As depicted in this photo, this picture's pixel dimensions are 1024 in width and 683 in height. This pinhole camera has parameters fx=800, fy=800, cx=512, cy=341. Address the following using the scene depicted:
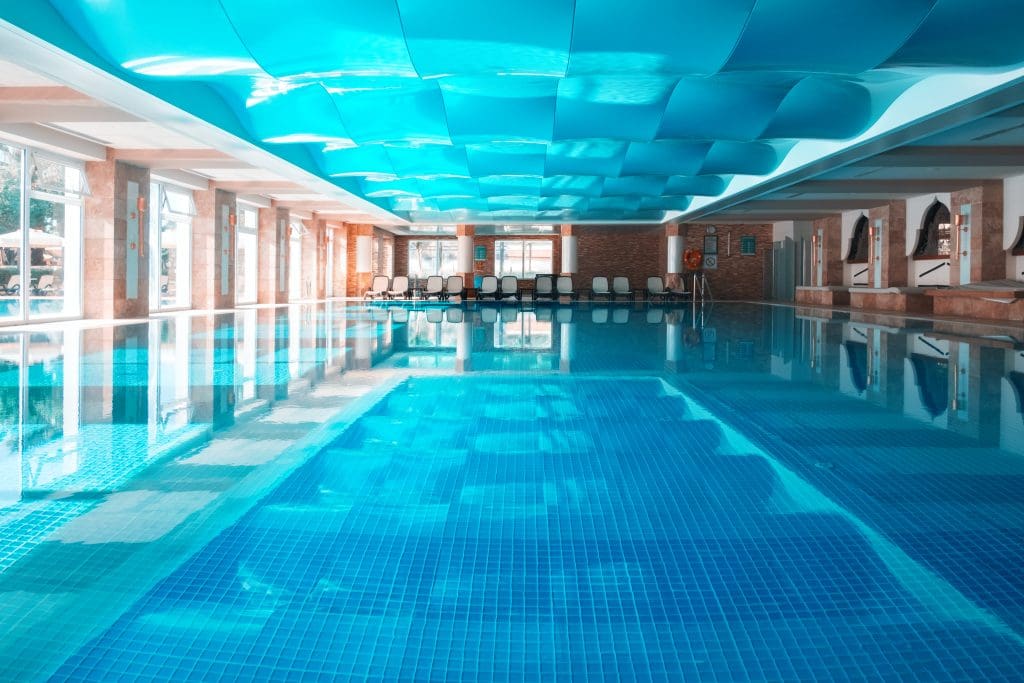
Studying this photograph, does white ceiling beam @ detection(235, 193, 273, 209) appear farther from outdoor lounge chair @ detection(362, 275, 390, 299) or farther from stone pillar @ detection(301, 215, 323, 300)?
outdoor lounge chair @ detection(362, 275, 390, 299)

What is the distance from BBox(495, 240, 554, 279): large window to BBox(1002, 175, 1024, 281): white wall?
59.1 ft

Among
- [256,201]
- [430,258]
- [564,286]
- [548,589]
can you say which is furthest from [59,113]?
[430,258]

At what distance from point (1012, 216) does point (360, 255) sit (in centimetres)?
2062

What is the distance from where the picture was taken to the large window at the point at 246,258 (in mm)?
22016

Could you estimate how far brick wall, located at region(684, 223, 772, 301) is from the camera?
2589 centimetres

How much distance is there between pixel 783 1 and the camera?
592cm

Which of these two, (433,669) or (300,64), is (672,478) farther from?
(300,64)

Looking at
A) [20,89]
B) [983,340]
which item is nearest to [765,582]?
[983,340]

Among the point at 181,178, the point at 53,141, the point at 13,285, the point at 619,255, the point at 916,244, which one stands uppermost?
the point at 181,178

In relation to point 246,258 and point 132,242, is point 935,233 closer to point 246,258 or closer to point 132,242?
point 132,242

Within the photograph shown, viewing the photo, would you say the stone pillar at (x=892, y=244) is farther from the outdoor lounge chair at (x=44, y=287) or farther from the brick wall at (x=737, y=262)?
the outdoor lounge chair at (x=44, y=287)

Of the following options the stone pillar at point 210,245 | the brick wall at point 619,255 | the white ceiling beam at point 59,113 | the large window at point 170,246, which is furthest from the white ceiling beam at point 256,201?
the brick wall at point 619,255

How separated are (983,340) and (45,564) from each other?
10.6 metres

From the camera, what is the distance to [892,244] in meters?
18.8
